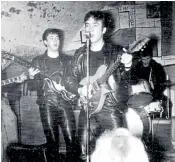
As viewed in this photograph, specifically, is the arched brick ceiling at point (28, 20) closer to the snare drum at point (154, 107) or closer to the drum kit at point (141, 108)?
the drum kit at point (141, 108)

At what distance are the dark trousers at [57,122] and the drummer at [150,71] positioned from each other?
577 millimetres

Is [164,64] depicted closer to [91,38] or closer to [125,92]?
[125,92]

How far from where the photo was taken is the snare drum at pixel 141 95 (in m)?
2.12

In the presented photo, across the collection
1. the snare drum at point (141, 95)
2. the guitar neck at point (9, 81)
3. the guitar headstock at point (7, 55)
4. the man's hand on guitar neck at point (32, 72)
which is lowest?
the snare drum at point (141, 95)

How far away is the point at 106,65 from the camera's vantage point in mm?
2143

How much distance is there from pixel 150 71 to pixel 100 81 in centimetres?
40

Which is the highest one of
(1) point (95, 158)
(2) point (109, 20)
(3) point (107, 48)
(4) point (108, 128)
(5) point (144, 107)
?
(2) point (109, 20)

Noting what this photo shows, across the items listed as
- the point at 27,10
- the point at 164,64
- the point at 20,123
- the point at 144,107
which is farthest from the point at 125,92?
the point at 27,10

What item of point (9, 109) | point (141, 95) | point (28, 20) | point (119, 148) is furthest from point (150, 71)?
point (9, 109)

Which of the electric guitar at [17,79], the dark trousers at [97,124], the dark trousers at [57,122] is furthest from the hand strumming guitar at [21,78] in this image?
the dark trousers at [97,124]

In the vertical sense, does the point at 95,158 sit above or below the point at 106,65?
below

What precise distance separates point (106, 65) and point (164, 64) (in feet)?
1.47

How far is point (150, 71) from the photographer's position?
2.13 metres

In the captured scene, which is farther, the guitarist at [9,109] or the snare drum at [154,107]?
the guitarist at [9,109]
